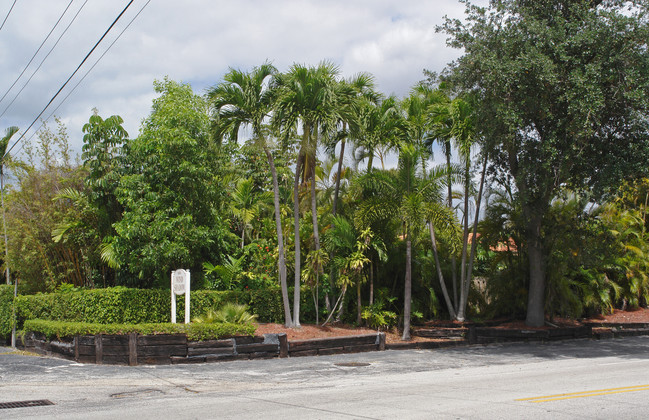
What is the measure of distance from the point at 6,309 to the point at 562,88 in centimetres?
2253

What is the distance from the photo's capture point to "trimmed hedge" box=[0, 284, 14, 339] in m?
23.2

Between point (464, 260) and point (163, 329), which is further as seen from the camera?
point (464, 260)

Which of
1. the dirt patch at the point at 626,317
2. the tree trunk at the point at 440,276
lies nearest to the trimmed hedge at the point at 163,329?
the tree trunk at the point at 440,276

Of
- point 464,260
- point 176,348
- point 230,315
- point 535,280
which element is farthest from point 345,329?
point 535,280

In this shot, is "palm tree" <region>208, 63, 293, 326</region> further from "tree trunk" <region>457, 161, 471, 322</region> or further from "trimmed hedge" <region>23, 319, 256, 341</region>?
"tree trunk" <region>457, 161, 471, 322</region>

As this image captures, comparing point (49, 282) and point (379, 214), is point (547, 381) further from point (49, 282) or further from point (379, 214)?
point (49, 282)

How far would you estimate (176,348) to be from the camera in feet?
49.9

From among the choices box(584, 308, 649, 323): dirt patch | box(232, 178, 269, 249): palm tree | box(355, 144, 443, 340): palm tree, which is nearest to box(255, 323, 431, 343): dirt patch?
box(355, 144, 443, 340): palm tree

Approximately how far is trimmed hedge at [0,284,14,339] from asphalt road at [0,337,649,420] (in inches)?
270

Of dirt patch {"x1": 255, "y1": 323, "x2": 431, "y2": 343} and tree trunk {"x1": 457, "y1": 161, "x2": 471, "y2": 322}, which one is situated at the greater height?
tree trunk {"x1": 457, "y1": 161, "x2": 471, "y2": 322}

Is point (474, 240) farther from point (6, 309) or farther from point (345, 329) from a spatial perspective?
point (6, 309)

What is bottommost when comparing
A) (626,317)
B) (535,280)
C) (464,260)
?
(626,317)

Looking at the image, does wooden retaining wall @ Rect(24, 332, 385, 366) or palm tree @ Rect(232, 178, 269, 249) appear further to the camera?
palm tree @ Rect(232, 178, 269, 249)

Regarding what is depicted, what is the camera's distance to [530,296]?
22.0m
